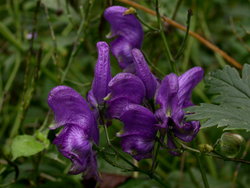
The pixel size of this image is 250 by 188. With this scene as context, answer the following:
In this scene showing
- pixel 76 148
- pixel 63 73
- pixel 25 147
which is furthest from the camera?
pixel 63 73

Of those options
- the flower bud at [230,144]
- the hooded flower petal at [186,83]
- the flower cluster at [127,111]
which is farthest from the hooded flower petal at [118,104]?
the flower bud at [230,144]

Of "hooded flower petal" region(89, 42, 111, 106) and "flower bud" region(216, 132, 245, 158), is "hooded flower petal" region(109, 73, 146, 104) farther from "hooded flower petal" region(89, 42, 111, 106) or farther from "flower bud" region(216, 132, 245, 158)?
"flower bud" region(216, 132, 245, 158)

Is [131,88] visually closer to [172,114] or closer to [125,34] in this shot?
[172,114]

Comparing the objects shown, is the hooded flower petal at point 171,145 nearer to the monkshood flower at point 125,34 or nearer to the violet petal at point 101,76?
the violet petal at point 101,76

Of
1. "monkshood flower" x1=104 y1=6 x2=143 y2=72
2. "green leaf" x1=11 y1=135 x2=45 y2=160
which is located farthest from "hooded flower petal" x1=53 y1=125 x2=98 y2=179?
"monkshood flower" x1=104 y1=6 x2=143 y2=72

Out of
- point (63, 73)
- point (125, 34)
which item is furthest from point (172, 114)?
point (63, 73)

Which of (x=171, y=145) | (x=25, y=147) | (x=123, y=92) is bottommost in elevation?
(x=25, y=147)

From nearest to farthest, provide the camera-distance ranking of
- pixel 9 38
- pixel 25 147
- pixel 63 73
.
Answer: pixel 25 147 → pixel 63 73 → pixel 9 38
